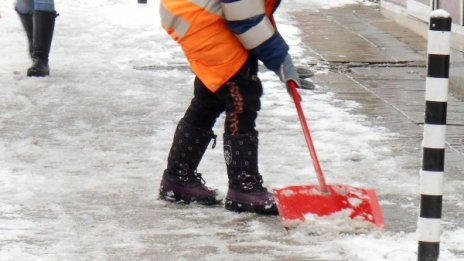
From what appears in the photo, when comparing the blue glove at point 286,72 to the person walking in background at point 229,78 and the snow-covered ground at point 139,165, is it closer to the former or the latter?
the person walking in background at point 229,78

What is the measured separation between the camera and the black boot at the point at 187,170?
5.88 meters

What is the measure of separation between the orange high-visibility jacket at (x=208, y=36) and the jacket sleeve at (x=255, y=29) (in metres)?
0.05

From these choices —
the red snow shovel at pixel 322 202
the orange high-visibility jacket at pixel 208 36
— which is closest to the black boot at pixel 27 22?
the orange high-visibility jacket at pixel 208 36

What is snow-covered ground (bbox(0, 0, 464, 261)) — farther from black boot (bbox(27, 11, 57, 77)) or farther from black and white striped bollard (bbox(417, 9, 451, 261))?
black and white striped bollard (bbox(417, 9, 451, 261))

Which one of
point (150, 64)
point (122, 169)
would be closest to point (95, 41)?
point (150, 64)

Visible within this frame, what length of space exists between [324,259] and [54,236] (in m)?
1.28

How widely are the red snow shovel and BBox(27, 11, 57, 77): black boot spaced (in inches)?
188

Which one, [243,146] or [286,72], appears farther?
[243,146]

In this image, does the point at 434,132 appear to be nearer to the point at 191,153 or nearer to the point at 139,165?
the point at 191,153

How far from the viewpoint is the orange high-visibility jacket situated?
5.48 meters

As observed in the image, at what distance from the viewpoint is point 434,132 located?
4.51 meters

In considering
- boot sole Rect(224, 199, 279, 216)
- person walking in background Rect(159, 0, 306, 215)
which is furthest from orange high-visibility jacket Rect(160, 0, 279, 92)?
boot sole Rect(224, 199, 279, 216)

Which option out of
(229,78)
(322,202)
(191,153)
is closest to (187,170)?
(191,153)

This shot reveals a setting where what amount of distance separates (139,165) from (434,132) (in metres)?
2.67
